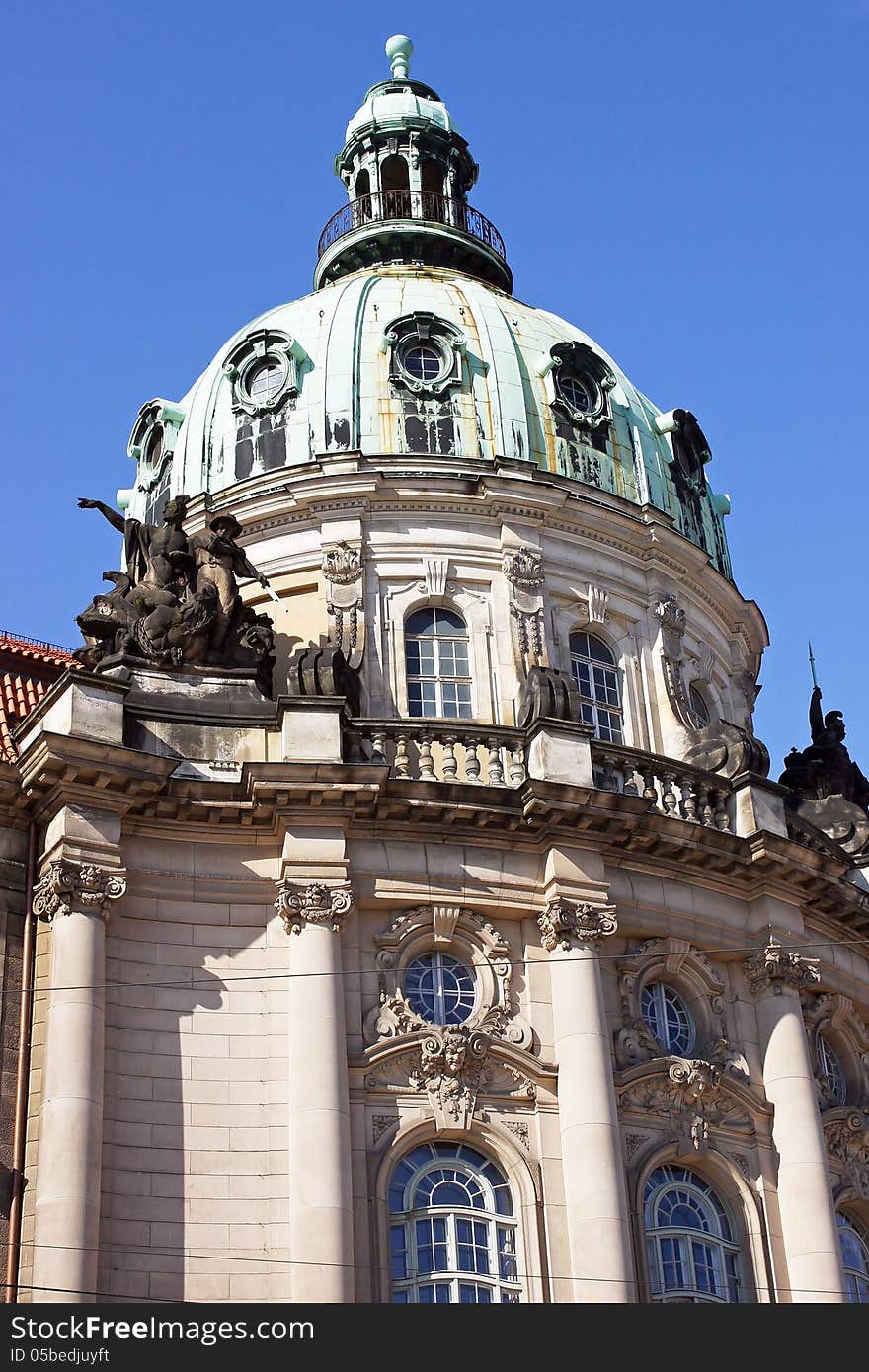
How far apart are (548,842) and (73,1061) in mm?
→ 7167

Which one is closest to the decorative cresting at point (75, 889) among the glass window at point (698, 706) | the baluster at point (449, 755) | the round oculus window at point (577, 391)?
the baluster at point (449, 755)

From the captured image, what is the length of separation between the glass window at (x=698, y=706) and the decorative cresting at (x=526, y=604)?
11.3ft

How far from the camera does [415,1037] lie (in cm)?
2694

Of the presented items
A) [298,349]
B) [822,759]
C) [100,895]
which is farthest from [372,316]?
[100,895]

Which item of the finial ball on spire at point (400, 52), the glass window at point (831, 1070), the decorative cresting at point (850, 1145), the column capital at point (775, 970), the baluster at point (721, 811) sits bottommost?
the decorative cresting at point (850, 1145)

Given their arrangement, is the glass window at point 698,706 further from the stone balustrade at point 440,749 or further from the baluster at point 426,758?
the baluster at point 426,758

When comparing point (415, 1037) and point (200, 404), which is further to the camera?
point (200, 404)

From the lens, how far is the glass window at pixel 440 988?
27672mm

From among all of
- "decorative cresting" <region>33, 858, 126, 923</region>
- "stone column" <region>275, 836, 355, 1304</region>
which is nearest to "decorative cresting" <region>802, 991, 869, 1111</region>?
"stone column" <region>275, 836, 355, 1304</region>

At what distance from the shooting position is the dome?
3528cm

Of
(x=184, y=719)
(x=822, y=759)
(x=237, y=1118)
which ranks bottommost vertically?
(x=237, y=1118)

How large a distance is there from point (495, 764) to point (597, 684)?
17.8ft

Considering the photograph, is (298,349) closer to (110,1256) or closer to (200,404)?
(200,404)

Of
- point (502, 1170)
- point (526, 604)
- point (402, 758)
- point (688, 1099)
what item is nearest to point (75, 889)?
point (402, 758)
